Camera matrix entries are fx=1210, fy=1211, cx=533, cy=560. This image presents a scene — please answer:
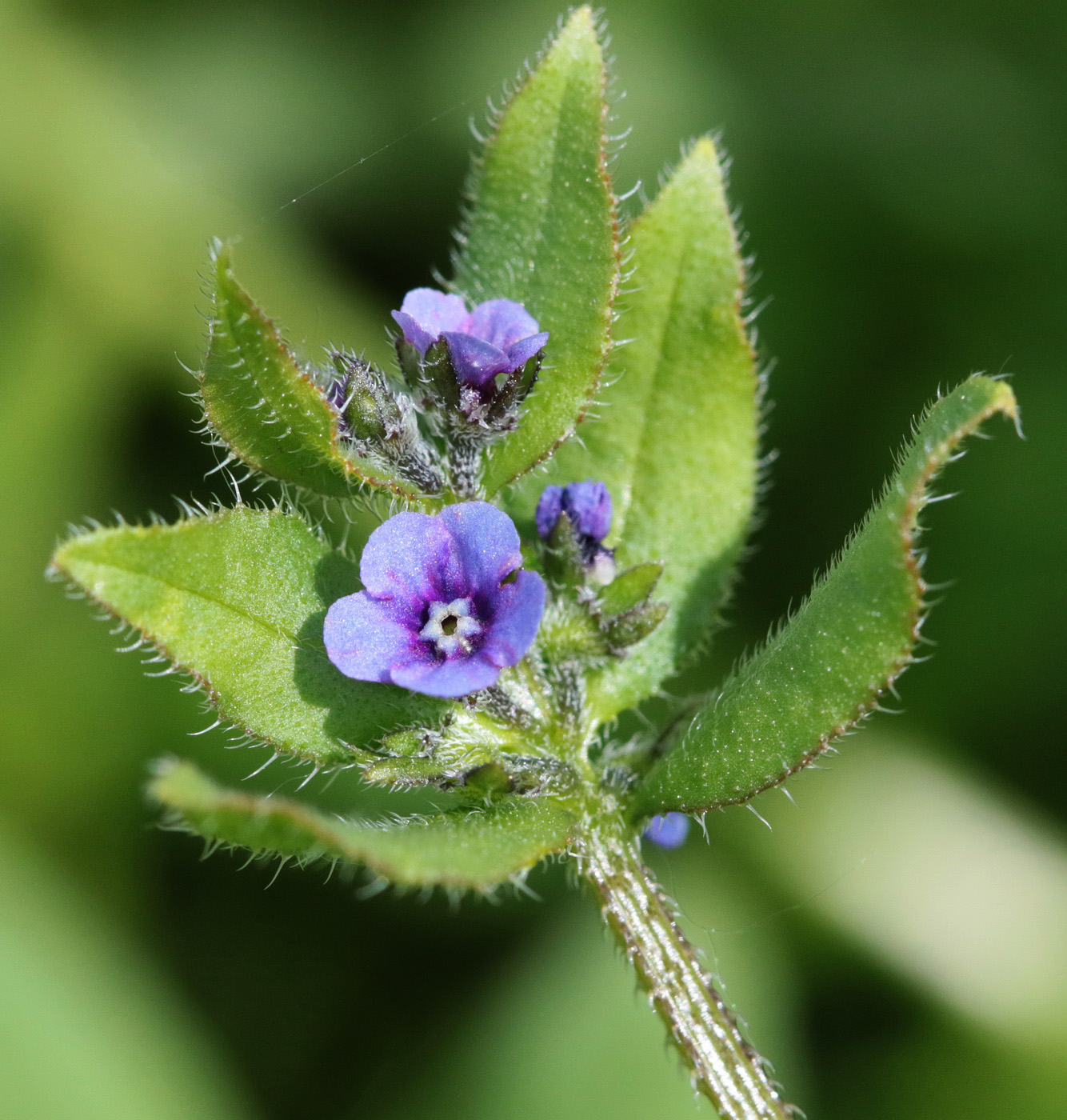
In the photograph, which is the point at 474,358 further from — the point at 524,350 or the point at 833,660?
the point at 833,660

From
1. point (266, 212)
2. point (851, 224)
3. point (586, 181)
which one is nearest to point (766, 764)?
point (586, 181)

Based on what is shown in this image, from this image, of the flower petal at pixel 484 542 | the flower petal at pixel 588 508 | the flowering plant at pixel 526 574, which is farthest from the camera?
the flower petal at pixel 588 508

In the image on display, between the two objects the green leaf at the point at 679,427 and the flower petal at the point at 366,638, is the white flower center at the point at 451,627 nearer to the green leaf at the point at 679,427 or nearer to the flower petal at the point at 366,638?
the flower petal at the point at 366,638

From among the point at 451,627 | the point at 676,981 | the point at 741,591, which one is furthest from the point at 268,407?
the point at 741,591

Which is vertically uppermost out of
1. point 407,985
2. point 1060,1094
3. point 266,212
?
point 266,212

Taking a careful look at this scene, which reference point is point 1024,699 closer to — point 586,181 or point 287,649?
point 586,181

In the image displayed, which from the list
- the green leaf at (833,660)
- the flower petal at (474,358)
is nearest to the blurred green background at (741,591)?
the flower petal at (474,358)
